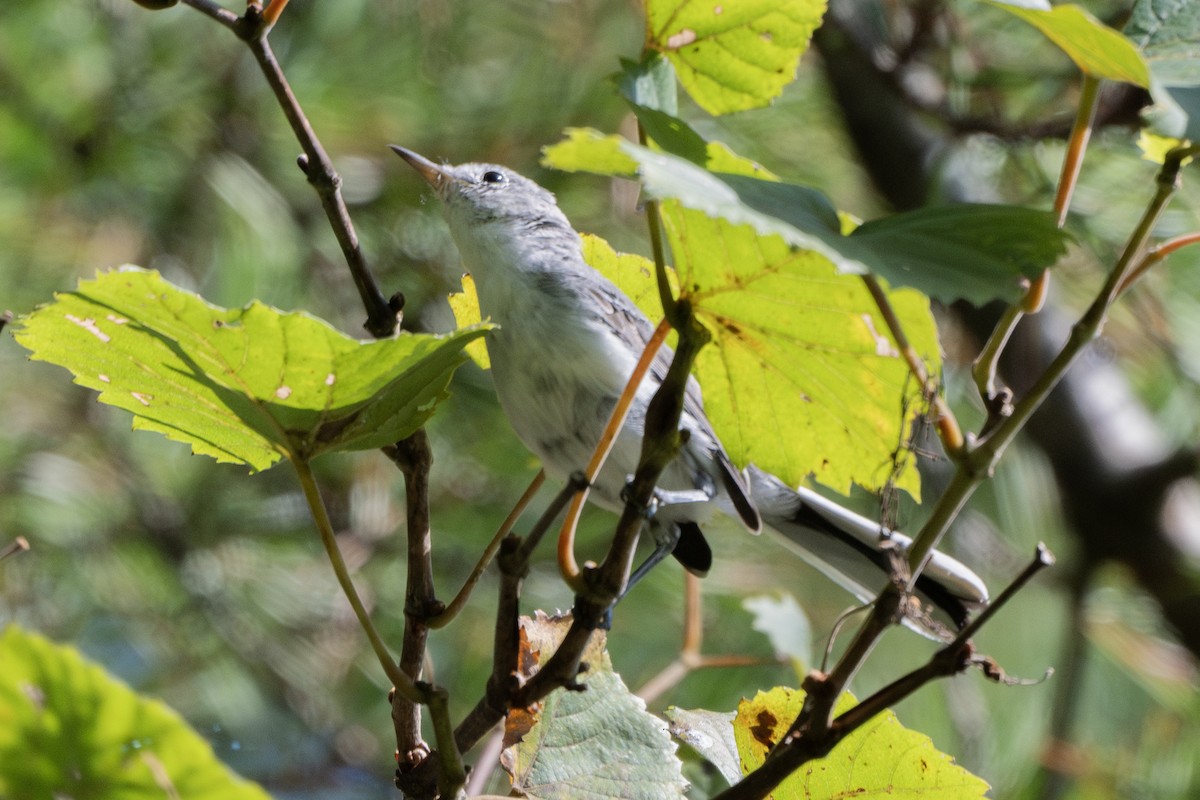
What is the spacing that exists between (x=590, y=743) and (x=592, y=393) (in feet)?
2.04

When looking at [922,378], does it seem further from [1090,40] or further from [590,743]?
[590,743]

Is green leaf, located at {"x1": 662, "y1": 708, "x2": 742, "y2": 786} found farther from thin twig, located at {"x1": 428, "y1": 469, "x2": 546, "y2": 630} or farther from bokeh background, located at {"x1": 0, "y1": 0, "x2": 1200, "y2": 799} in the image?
bokeh background, located at {"x1": 0, "y1": 0, "x2": 1200, "y2": 799}

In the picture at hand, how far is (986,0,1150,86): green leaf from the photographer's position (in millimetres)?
677

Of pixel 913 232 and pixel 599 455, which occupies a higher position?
pixel 913 232

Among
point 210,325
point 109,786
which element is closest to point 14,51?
point 210,325

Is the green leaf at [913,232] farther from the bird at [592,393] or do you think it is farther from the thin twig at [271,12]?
the bird at [592,393]

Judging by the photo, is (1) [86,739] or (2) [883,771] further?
(2) [883,771]

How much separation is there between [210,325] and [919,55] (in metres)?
2.80

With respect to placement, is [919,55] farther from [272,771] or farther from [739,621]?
[272,771]

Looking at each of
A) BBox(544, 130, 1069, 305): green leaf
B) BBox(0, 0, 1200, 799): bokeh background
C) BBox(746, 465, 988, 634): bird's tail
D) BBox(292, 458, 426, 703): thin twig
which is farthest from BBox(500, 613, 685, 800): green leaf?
BBox(0, 0, 1200, 799): bokeh background

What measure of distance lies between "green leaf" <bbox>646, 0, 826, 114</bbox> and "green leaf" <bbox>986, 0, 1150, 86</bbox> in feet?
0.66

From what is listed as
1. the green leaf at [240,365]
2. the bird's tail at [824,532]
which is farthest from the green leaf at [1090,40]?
the bird's tail at [824,532]

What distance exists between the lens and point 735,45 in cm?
88

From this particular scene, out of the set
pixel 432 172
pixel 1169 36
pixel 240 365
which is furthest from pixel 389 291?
pixel 1169 36
